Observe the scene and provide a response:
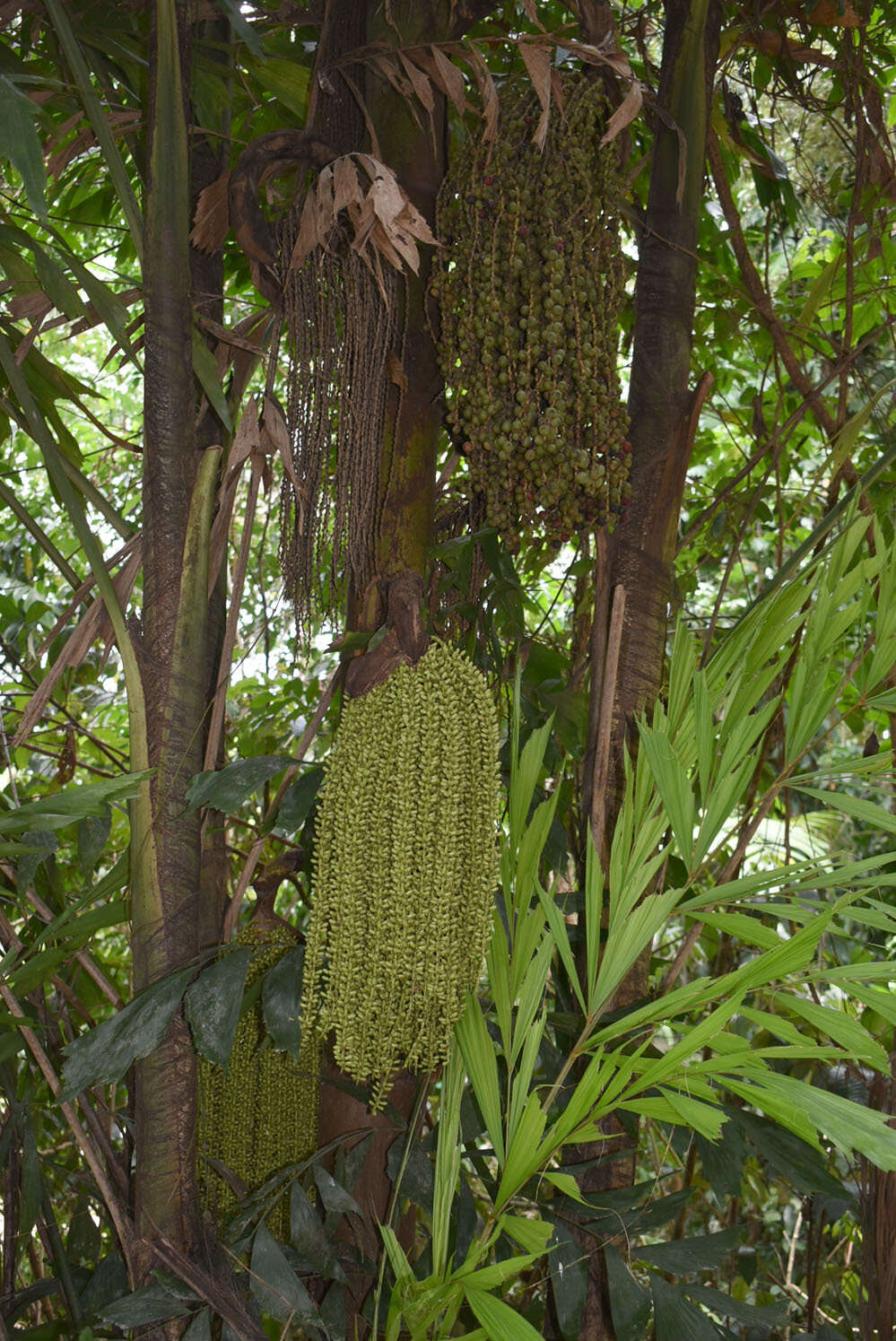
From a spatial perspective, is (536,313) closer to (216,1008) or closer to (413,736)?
(413,736)

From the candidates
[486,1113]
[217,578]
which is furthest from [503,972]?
[217,578]

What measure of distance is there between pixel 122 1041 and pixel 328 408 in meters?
0.70

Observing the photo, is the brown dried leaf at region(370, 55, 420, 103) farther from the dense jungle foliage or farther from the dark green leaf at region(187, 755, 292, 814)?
the dark green leaf at region(187, 755, 292, 814)

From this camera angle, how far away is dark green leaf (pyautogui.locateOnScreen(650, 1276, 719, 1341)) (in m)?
1.14

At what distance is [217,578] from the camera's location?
4.71 feet

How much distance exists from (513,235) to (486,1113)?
925 mm

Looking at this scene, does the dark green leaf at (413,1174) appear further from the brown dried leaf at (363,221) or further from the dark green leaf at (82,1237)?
the brown dried leaf at (363,221)

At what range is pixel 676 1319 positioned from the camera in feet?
3.77

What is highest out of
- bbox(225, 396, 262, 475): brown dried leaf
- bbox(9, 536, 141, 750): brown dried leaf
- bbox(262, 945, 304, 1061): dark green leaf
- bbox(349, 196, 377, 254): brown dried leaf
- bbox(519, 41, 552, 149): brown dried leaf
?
bbox(519, 41, 552, 149): brown dried leaf

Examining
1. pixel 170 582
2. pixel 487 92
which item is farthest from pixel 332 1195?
pixel 487 92

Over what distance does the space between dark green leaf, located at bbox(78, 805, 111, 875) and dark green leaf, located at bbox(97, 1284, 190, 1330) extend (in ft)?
1.61

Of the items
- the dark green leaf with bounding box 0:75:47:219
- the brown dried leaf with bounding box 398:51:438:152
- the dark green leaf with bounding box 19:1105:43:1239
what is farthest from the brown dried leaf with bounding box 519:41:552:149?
the dark green leaf with bounding box 19:1105:43:1239

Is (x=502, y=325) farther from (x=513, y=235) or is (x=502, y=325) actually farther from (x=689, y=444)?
(x=689, y=444)

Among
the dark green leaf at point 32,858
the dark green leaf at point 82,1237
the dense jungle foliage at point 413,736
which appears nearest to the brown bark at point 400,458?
the dense jungle foliage at point 413,736
